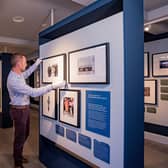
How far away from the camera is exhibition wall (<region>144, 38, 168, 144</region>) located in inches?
182

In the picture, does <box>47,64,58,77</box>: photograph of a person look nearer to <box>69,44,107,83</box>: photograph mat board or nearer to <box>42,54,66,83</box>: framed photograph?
<box>42,54,66,83</box>: framed photograph

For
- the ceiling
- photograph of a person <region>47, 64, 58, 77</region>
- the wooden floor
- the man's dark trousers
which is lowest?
the wooden floor

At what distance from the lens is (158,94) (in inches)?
187

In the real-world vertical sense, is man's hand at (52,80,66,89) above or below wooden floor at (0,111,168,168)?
above

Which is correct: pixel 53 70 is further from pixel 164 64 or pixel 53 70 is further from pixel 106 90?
pixel 164 64

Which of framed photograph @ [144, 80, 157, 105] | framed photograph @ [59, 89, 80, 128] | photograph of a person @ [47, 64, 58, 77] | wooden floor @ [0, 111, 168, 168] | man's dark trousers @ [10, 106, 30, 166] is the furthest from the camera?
framed photograph @ [144, 80, 157, 105]

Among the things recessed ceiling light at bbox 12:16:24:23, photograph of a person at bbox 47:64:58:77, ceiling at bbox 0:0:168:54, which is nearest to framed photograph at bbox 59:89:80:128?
photograph of a person at bbox 47:64:58:77

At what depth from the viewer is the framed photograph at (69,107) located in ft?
8.18

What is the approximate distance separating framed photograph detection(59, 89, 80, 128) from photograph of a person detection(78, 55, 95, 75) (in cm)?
26

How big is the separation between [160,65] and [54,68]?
8.84 ft

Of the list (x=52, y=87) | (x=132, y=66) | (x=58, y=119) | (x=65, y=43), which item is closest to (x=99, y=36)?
(x=132, y=66)

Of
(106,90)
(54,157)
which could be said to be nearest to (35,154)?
(54,157)

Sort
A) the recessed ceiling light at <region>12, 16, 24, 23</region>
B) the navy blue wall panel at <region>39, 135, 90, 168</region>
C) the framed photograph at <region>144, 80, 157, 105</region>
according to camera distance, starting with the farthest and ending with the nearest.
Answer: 1. the framed photograph at <region>144, 80, 157, 105</region>
2. the recessed ceiling light at <region>12, 16, 24, 23</region>
3. the navy blue wall panel at <region>39, 135, 90, 168</region>

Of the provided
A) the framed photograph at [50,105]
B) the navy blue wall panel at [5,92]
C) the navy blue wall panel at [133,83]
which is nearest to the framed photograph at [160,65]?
the framed photograph at [50,105]
